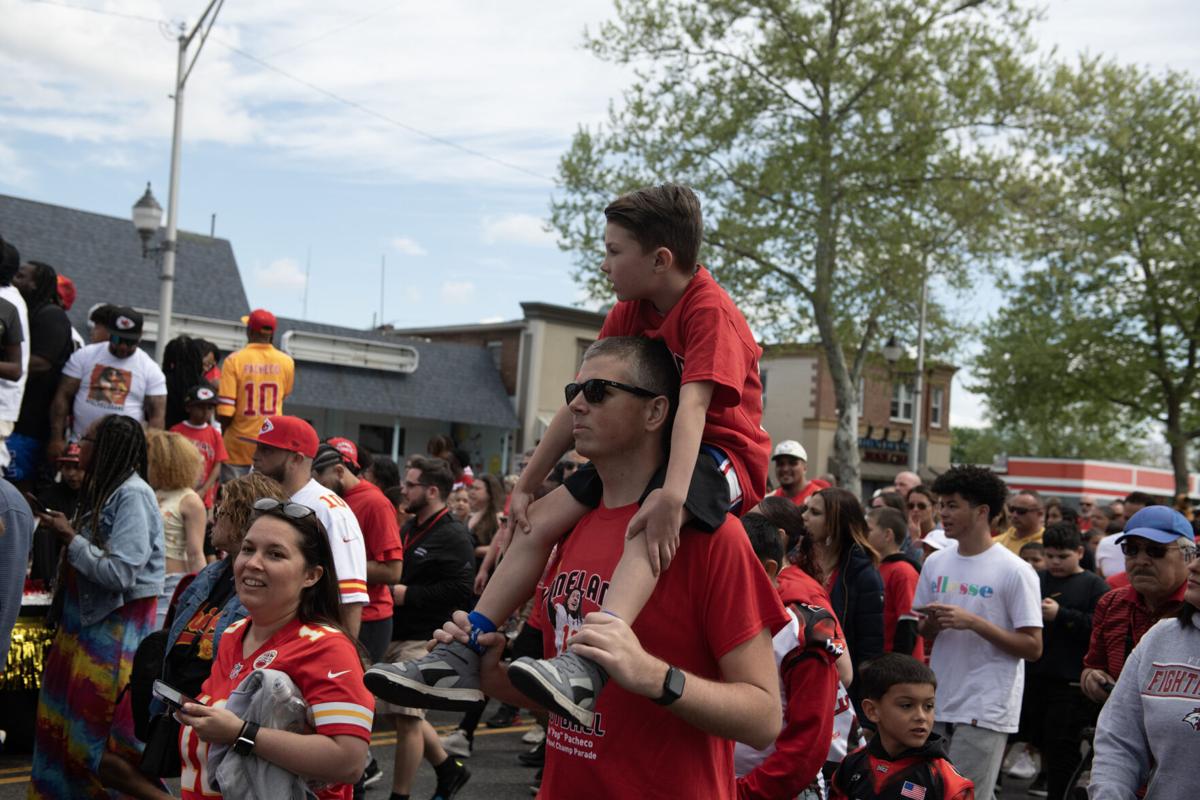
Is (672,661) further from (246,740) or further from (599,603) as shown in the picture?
(246,740)

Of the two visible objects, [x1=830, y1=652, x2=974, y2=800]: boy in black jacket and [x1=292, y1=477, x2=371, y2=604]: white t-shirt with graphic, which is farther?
[x1=292, y1=477, x2=371, y2=604]: white t-shirt with graphic

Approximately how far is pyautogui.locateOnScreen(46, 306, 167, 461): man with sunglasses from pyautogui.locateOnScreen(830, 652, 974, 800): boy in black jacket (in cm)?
581

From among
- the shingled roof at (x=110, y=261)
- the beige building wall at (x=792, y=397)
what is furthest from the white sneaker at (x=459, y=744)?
the beige building wall at (x=792, y=397)

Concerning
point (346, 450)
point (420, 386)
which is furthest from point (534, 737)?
point (420, 386)

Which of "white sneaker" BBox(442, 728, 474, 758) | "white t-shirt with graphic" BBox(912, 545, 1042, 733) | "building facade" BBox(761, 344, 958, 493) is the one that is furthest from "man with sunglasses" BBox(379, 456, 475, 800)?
"building facade" BBox(761, 344, 958, 493)

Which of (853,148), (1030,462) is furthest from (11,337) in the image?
(1030,462)

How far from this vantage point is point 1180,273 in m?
29.2

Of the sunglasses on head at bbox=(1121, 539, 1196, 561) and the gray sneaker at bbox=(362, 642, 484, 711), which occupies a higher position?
the sunglasses on head at bbox=(1121, 539, 1196, 561)

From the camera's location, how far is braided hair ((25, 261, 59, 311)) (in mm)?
8000

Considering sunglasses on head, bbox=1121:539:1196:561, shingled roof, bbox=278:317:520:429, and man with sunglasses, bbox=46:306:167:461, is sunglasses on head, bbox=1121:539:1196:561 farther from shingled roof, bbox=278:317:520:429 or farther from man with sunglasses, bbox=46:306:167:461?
shingled roof, bbox=278:317:520:429

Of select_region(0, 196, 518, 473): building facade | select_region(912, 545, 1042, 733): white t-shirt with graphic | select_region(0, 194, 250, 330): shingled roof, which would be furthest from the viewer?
select_region(0, 196, 518, 473): building facade

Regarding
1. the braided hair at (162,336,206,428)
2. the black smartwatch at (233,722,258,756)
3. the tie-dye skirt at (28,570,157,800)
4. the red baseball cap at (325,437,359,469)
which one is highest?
the braided hair at (162,336,206,428)

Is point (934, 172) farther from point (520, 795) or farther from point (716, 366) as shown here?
point (716, 366)

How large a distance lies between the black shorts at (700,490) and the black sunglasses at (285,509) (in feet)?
4.15
